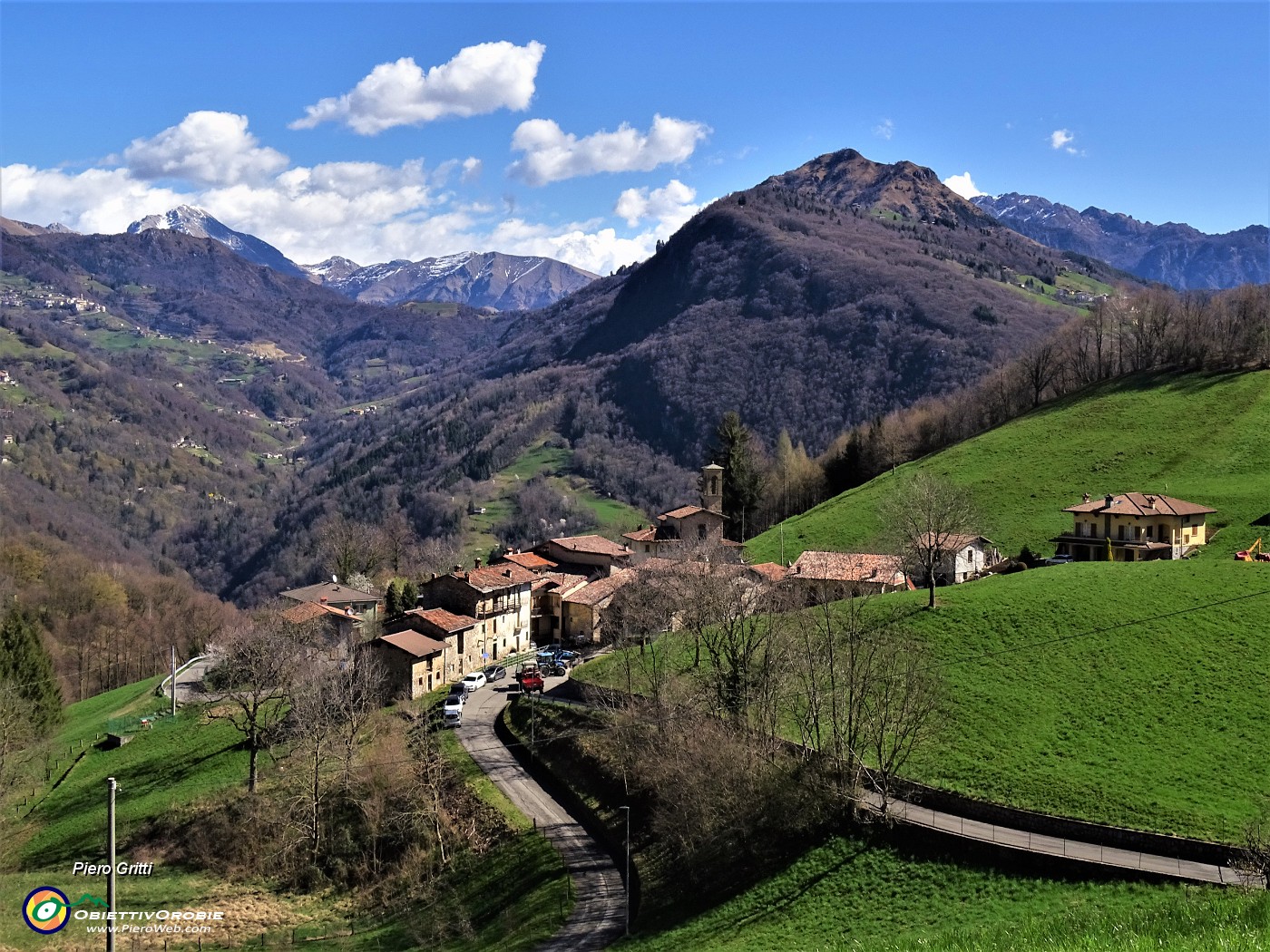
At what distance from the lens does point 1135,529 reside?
72125 mm

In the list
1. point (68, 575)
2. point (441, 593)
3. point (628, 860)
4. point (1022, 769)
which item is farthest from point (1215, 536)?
point (68, 575)

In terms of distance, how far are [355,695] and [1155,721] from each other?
4718 centimetres

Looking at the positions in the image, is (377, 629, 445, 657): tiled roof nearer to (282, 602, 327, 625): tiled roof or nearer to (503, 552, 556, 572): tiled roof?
(282, 602, 327, 625): tiled roof

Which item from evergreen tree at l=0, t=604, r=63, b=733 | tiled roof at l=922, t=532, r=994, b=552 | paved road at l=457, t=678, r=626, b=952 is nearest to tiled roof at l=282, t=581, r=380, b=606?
evergreen tree at l=0, t=604, r=63, b=733

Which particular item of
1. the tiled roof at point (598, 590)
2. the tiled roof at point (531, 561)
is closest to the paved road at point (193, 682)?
the tiled roof at point (531, 561)

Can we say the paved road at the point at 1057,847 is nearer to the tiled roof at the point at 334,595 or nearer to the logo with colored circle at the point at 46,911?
the logo with colored circle at the point at 46,911

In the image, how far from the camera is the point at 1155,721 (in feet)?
137

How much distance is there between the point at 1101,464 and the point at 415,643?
65.1 meters

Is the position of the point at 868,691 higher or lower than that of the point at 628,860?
higher

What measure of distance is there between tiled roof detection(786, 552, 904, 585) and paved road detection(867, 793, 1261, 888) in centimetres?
3326

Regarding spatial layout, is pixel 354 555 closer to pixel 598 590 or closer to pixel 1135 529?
pixel 598 590

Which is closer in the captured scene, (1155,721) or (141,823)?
(1155,721)

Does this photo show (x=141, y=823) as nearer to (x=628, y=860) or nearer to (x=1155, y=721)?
(x=628, y=860)

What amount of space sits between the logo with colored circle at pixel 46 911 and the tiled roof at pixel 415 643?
26971 millimetres
